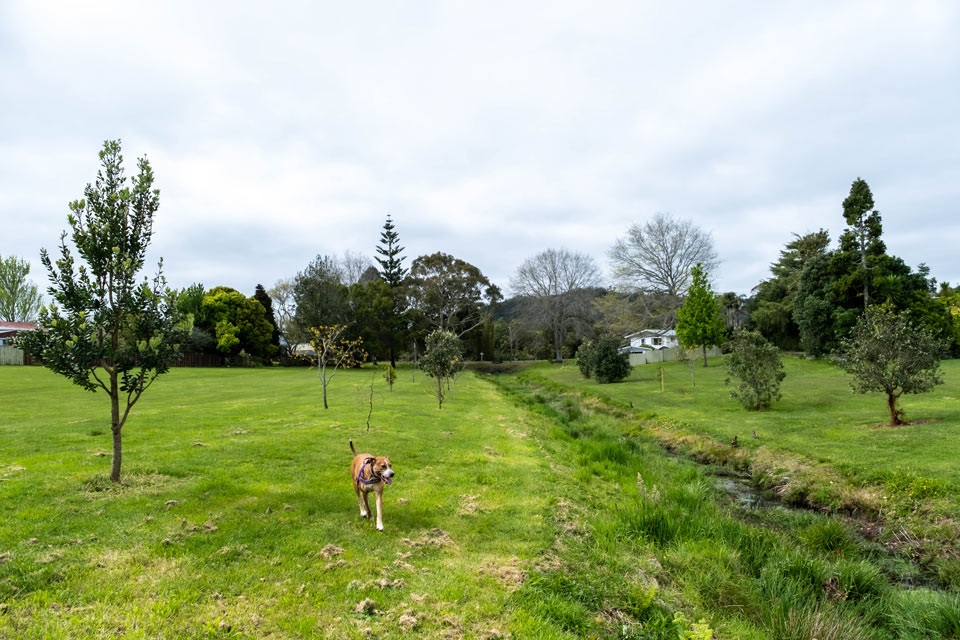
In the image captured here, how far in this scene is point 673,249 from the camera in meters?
50.1

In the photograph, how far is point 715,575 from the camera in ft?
20.3

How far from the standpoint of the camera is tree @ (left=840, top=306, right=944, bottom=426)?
1305 cm

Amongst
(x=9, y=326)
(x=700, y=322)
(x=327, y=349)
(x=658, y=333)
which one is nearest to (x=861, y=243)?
(x=700, y=322)

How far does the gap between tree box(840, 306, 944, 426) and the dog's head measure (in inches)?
546

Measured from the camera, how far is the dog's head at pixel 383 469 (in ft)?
19.7

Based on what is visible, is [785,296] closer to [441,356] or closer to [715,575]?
[441,356]

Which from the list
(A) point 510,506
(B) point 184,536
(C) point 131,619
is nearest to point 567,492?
(A) point 510,506

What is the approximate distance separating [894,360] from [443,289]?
4633 centimetres

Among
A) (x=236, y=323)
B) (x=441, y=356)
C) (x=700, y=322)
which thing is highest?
(x=236, y=323)

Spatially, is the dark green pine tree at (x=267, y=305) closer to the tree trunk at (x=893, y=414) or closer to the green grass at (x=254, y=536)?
the green grass at (x=254, y=536)

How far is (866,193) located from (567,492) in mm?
35576

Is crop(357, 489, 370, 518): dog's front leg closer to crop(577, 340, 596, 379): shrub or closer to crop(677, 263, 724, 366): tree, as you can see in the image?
crop(577, 340, 596, 379): shrub

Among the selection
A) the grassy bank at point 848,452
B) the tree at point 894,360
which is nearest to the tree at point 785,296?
the grassy bank at point 848,452

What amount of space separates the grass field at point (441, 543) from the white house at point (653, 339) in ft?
148
